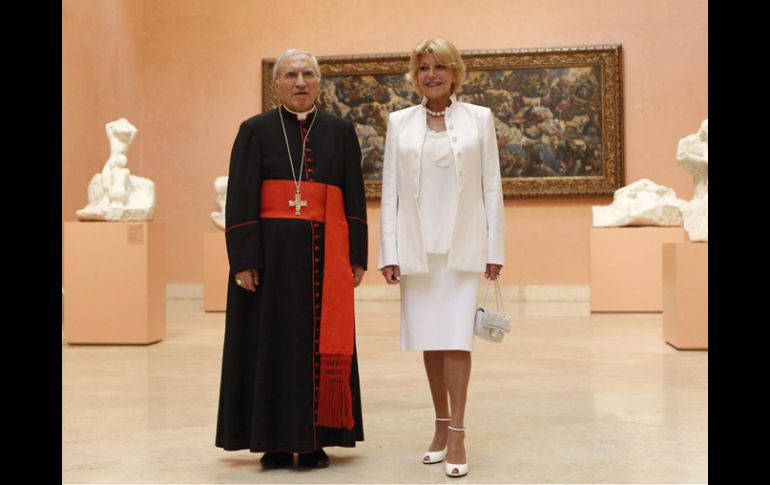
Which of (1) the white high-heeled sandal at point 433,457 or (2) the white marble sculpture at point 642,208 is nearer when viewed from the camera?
(1) the white high-heeled sandal at point 433,457

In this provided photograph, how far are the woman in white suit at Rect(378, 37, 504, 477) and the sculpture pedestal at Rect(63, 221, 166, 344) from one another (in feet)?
21.0

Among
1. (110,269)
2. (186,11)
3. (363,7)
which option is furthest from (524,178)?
(110,269)

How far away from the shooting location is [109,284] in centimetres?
1057

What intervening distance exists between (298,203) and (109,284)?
6.48 m

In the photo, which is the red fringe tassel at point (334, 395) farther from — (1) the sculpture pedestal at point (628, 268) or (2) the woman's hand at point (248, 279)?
(1) the sculpture pedestal at point (628, 268)

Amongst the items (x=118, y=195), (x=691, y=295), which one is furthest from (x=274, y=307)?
(x=118, y=195)

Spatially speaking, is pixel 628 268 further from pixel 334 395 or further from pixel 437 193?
pixel 334 395

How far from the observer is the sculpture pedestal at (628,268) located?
1448cm

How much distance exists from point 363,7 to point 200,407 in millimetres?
12468

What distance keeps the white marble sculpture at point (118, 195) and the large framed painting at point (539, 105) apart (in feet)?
21.6

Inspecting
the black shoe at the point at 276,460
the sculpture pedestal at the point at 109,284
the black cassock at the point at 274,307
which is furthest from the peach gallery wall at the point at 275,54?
the black shoe at the point at 276,460

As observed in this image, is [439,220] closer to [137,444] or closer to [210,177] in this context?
[137,444]

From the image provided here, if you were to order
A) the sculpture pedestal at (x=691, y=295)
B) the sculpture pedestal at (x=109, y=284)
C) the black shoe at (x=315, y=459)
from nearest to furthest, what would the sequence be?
1. the black shoe at (x=315, y=459)
2. the sculpture pedestal at (x=691, y=295)
3. the sculpture pedestal at (x=109, y=284)

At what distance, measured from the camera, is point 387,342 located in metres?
10.8
